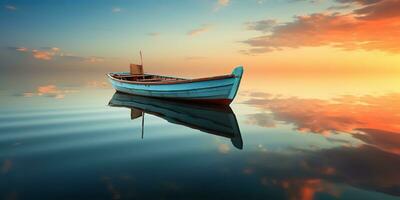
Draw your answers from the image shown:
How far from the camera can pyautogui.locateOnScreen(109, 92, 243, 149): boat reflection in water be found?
1197 cm

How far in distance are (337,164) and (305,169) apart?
3.89 feet

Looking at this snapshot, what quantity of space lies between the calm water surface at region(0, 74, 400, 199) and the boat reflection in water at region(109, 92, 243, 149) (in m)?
0.08

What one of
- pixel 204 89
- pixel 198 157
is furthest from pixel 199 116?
pixel 198 157

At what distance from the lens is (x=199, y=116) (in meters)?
15.4

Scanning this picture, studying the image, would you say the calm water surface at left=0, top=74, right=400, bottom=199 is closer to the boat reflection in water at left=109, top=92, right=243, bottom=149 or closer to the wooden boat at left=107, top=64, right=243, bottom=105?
the boat reflection in water at left=109, top=92, right=243, bottom=149

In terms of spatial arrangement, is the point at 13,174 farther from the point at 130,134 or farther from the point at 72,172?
the point at 130,134

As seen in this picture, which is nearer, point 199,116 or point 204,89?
point 199,116

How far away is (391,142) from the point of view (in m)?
10.0

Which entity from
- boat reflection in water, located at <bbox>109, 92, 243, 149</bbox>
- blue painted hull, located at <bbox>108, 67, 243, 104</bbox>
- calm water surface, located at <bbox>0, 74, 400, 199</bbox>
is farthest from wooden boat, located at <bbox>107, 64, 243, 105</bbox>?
calm water surface, located at <bbox>0, 74, 400, 199</bbox>

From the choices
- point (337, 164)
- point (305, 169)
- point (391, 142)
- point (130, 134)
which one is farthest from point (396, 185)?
point (130, 134)

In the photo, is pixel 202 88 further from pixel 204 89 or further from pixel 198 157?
pixel 198 157

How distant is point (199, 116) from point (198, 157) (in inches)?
287

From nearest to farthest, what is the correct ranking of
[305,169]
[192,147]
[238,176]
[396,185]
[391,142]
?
[396,185] → [238,176] → [305,169] → [192,147] → [391,142]

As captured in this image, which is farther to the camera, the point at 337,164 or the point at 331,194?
the point at 337,164
